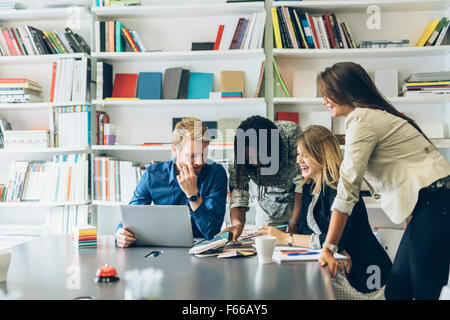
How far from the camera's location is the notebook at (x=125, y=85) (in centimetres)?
332

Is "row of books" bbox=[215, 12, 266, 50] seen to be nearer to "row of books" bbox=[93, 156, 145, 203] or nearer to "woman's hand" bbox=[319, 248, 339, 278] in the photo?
"row of books" bbox=[93, 156, 145, 203]

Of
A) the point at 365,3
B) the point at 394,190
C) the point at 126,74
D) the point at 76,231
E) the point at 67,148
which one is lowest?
the point at 76,231

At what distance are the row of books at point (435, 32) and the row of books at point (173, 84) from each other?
128 cm

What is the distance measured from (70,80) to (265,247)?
240 centimetres


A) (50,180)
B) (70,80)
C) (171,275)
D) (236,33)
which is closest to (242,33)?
(236,33)

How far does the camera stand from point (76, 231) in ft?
5.54

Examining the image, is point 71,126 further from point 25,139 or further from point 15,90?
point 15,90

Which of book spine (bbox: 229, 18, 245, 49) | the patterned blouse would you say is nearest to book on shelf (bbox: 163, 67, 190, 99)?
book spine (bbox: 229, 18, 245, 49)

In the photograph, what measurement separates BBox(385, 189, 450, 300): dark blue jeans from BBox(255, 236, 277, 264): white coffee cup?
1.76ft

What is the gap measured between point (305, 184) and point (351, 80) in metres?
0.60

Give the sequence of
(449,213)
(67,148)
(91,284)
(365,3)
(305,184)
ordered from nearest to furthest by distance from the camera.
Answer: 1. (91,284)
2. (449,213)
3. (305,184)
4. (365,3)
5. (67,148)

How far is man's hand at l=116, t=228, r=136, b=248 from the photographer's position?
1.64 metres
